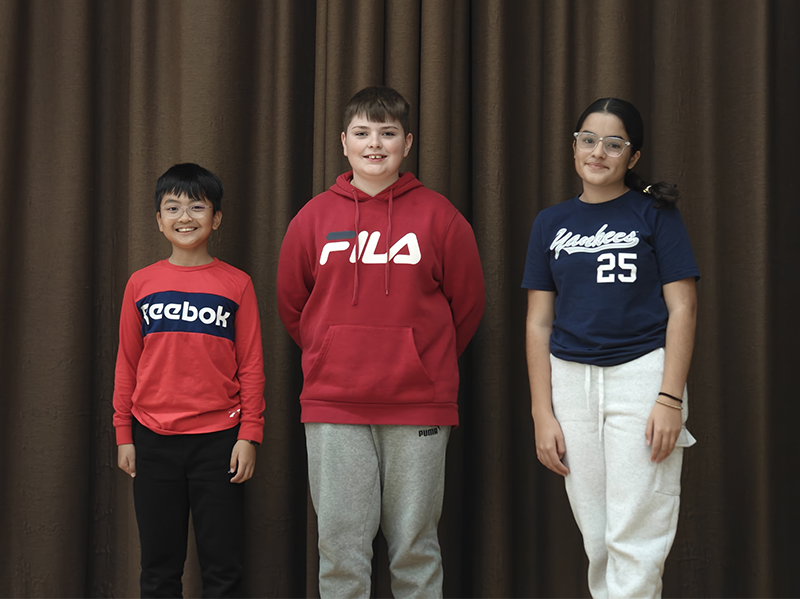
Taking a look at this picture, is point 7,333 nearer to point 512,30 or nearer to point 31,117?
point 31,117

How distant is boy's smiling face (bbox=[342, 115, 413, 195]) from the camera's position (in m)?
1.75

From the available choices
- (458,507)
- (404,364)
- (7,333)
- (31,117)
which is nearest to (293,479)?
(458,507)

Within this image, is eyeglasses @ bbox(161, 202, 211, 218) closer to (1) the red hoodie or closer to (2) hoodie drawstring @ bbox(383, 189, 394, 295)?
(1) the red hoodie

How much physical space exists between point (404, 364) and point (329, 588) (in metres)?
0.60

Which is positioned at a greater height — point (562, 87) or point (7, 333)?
point (562, 87)

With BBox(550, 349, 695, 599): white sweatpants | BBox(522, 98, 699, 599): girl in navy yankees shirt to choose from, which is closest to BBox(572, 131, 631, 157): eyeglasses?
BBox(522, 98, 699, 599): girl in navy yankees shirt

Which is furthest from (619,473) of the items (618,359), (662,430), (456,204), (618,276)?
(456,204)

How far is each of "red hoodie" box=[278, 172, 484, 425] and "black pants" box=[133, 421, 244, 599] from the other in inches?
11.0

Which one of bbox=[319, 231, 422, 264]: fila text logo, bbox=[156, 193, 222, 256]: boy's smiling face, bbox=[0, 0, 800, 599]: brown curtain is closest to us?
bbox=[319, 231, 422, 264]: fila text logo

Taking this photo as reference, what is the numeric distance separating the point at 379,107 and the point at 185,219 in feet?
1.98

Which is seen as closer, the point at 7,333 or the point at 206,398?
the point at 206,398

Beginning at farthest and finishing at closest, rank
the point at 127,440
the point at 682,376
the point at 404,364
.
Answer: the point at 127,440 → the point at 404,364 → the point at 682,376

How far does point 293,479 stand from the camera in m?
2.24

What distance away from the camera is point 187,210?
1.84 metres
